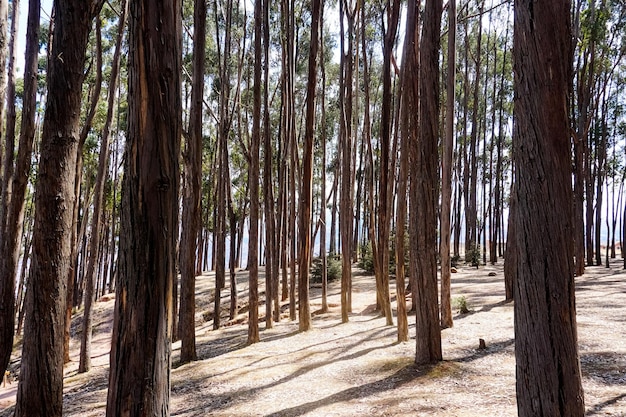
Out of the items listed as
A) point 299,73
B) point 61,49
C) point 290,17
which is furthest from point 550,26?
point 299,73

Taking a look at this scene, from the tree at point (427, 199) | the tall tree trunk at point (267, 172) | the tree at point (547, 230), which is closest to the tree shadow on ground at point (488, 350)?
the tree at point (427, 199)

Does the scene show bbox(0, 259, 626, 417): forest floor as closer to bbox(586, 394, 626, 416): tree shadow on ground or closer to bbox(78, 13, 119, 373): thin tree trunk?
bbox(586, 394, 626, 416): tree shadow on ground

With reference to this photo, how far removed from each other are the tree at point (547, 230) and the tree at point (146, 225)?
2018mm

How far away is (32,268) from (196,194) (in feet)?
11.1

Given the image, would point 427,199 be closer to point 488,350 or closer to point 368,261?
point 488,350

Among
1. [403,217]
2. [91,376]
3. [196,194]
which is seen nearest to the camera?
[403,217]

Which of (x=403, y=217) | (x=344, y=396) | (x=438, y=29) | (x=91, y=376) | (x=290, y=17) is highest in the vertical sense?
(x=290, y=17)

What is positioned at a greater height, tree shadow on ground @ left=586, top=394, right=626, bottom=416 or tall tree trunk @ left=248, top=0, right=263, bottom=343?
tall tree trunk @ left=248, top=0, right=263, bottom=343

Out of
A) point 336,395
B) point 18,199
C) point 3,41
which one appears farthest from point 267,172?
point 336,395

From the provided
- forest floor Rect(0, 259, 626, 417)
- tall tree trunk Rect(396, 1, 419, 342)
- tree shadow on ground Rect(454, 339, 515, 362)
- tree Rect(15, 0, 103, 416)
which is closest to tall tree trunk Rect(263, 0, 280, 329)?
forest floor Rect(0, 259, 626, 417)

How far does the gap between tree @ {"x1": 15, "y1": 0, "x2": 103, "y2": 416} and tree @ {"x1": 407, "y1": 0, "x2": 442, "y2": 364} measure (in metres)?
3.59

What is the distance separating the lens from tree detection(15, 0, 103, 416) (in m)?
3.76

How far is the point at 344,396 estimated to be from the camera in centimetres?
485

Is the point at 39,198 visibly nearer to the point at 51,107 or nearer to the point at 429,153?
the point at 51,107
